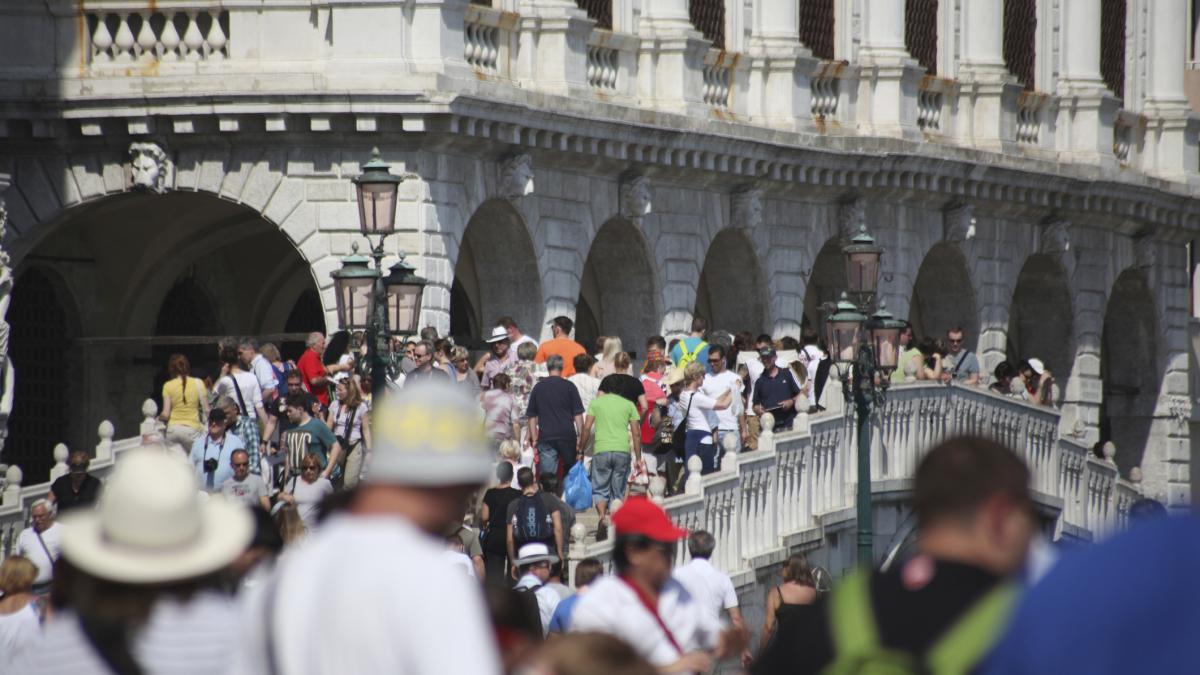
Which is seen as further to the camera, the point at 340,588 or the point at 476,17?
the point at 476,17

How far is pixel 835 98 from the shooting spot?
34.9 m

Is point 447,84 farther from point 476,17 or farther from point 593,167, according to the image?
point 593,167

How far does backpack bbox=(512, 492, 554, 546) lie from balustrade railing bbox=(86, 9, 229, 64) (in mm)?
8086

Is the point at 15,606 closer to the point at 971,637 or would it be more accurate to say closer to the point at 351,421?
the point at 971,637

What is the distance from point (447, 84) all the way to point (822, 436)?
4933 mm

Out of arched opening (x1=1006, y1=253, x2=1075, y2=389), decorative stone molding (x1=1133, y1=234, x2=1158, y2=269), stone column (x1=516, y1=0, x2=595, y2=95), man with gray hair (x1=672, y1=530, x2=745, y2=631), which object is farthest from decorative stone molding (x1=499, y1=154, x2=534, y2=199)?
decorative stone molding (x1=1133, y1=234, x2=1158, y2=269)

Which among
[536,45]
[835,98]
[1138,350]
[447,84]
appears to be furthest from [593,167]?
[1138,350]

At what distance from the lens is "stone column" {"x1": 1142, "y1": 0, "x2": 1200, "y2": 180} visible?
143 ft

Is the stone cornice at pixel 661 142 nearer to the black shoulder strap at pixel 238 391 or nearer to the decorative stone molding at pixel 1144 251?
the decorative stone molding at pixel 1144 251

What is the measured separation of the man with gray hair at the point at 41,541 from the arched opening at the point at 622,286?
1336 centimetres

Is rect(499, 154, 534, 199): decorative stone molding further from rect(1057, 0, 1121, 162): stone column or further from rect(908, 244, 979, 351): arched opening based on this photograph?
rect(1057, 0, 1121, 162): stone column

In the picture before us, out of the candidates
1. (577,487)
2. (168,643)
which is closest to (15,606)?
(168,643)

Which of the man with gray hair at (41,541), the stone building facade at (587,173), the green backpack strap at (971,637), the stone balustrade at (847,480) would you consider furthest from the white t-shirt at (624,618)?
the stone building facade at (587,173)

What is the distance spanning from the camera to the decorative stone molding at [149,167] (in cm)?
2578
